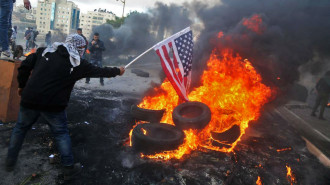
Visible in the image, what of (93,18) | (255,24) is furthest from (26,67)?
(93,18)

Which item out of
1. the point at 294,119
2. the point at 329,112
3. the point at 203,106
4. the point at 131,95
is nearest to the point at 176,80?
the point at 203,106

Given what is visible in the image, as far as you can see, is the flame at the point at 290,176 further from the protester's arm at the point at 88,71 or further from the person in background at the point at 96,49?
the person in background at the point at 96,49

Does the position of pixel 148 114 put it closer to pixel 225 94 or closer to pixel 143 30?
pixel 225 94

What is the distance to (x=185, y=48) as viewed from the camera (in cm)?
591

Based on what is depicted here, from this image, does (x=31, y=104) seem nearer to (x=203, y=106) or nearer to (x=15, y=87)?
(x=15, y=87)

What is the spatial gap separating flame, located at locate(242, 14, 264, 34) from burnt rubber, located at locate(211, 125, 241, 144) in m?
4.67

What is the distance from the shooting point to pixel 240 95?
24.9 ft

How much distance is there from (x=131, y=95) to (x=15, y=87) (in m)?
5.29

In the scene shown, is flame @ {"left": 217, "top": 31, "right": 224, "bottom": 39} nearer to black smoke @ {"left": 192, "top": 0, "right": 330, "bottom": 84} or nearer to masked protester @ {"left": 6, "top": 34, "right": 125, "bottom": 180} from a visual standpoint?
black smoke @ {"left": 192, "top": 0, "right": 330, "bottom": 84}

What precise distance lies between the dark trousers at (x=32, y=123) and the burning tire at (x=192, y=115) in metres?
3.15

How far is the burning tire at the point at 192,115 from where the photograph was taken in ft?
18.9

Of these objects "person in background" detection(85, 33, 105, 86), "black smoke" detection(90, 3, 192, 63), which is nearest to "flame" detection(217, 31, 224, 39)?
"person in background" detection(85, 33, 105, 86)

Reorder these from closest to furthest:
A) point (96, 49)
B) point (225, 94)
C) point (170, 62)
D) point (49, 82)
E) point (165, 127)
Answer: point (49, 82), point (170, 62), point (165, 127), point (225, 94), point (96, 49)

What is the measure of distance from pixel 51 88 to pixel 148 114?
380 centimetres
